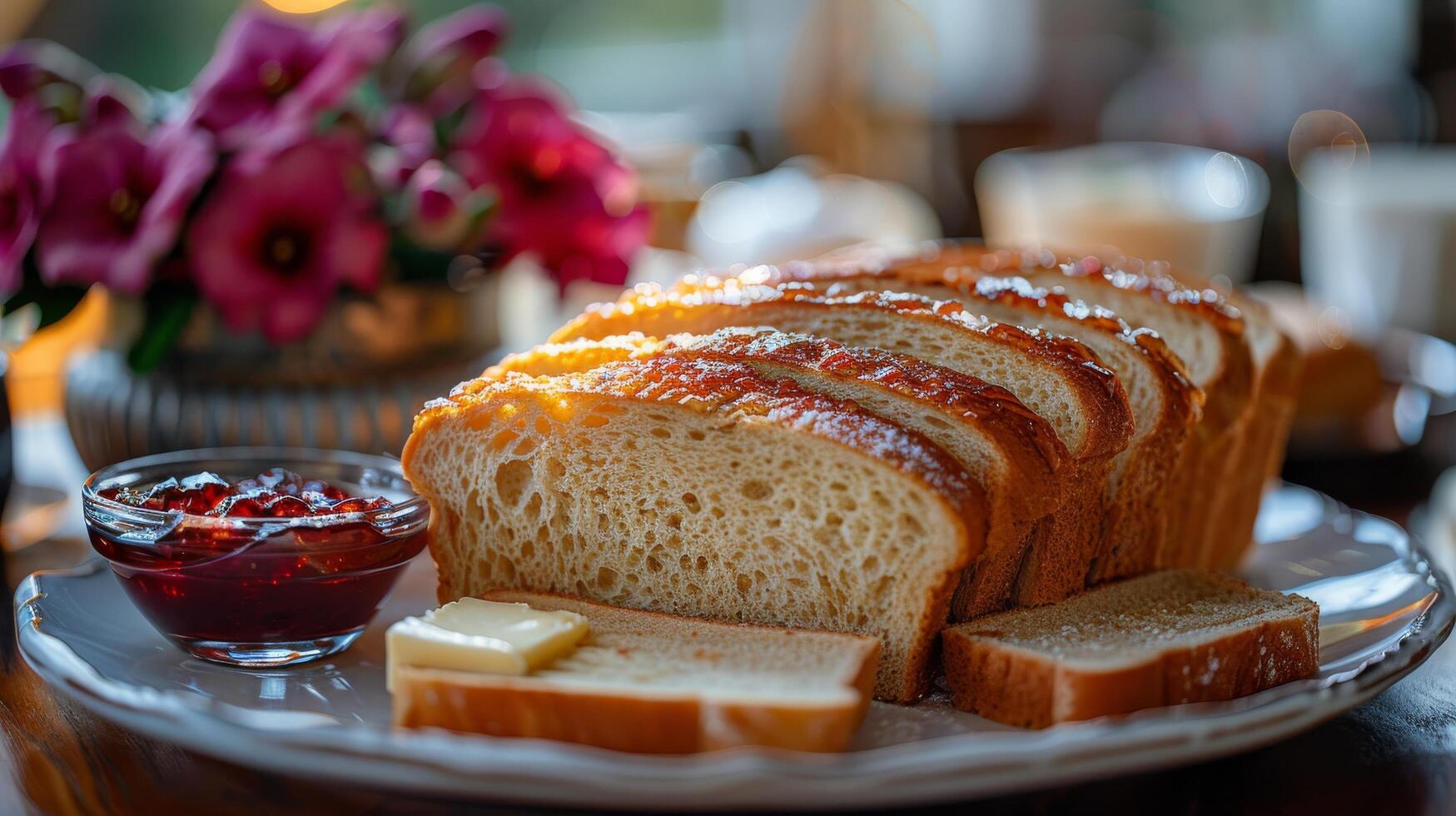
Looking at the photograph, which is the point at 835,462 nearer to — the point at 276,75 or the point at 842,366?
the point at 842,366

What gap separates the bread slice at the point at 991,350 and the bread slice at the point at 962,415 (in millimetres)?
64

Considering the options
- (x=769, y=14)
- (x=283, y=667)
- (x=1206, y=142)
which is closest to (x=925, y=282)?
(x=283, y=667)

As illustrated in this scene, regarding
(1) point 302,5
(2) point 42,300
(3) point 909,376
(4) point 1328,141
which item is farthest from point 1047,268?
(1) point 302,5

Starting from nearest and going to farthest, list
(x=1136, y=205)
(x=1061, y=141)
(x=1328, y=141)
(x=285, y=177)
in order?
(x=285, y=177), (x=1136, y=205), (x=1328, y=141), (x=1061, y=141)

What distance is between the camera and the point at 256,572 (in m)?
1.82

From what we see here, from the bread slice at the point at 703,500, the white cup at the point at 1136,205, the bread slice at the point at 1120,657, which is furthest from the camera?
the white cup at the point at 1136,205

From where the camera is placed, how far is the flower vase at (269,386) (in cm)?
273

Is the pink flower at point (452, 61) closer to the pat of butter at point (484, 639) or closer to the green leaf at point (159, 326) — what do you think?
the green leaf at point (159, 326)

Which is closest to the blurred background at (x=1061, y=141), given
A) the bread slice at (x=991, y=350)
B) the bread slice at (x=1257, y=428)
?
the bread slice at (x=1257, y=428)

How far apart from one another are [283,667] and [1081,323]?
1.41 meters

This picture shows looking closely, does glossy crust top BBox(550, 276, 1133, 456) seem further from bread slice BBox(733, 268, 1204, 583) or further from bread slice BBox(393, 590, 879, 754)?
bread slice BBox(393, 590, 879, 754)

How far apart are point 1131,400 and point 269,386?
1.74 m

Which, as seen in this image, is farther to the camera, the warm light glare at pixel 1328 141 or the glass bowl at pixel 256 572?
the warm light glare at pixel 1328 141

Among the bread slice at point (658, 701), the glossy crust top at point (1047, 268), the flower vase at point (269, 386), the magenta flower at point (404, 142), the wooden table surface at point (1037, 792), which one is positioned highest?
the magenta flower at point (404, 142)
